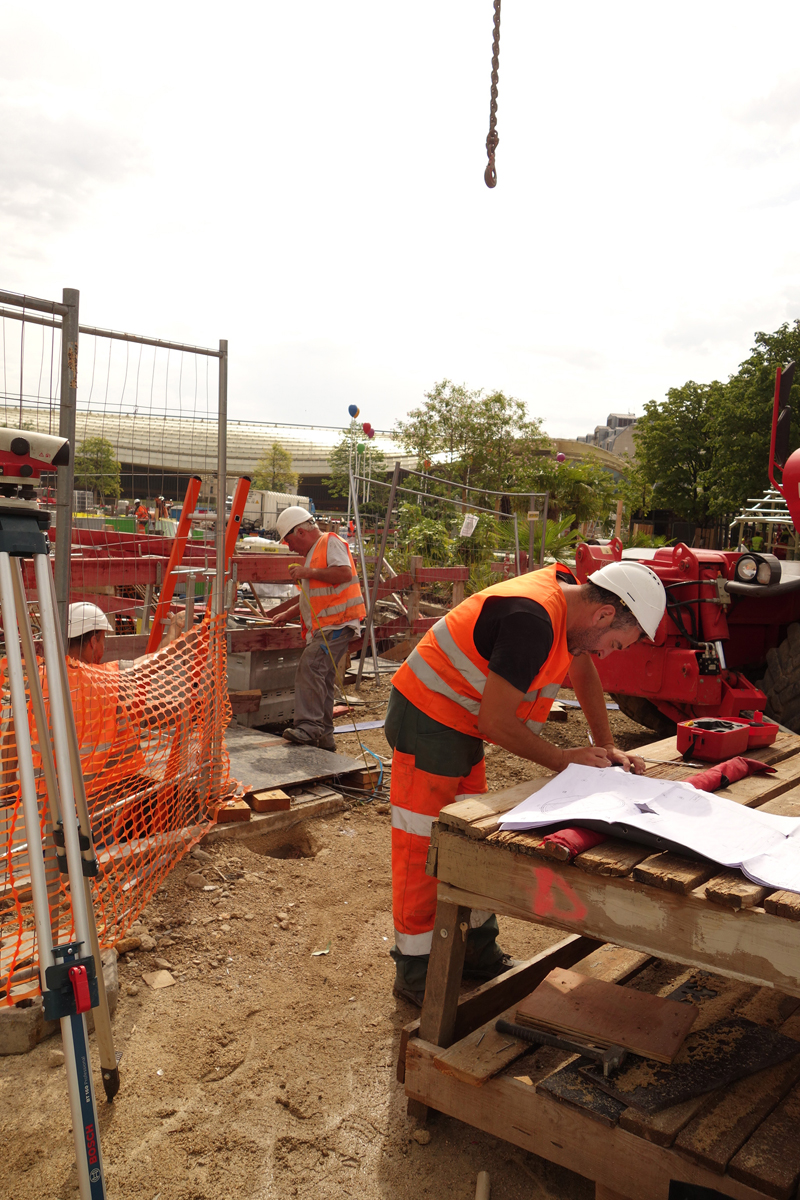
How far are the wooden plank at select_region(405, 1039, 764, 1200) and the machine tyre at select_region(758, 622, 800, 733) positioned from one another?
3.93 metres

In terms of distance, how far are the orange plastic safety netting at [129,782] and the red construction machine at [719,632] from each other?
Answer: 2.81 meters

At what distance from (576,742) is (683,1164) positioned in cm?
539

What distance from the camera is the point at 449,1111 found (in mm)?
2418

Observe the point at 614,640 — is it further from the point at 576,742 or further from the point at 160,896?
the point at 576,742

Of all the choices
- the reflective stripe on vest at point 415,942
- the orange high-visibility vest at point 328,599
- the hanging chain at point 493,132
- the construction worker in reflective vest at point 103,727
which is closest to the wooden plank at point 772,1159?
the reflective stripe on vest at point 415,942

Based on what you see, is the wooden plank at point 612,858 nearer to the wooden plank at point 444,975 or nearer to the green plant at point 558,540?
the wooden plank at point 444,975

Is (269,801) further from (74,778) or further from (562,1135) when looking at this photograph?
(562,1135)

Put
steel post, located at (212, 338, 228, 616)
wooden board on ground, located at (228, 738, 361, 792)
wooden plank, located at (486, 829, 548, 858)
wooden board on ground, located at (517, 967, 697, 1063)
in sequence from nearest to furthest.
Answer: wooden plank, located at (486, 829, 548, 858) → wooden board on ground, located at (517, 967, 697, 1063) → steel post, located at (212, 338, 228, 616) → wooden board on ground, located at (228, 738, 361, 792)

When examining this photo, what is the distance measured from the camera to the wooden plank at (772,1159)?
188 cm

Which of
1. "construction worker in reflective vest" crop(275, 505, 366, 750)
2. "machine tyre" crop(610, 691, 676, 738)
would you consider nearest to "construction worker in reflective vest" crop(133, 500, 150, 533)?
"construction worker in reflective vest" crop(275, 505, 366, 750)

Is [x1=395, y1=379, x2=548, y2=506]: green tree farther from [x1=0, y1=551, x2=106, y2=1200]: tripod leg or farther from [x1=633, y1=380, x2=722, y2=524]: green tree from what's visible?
[x1=0, y1=551, x2=106, y2=1200]: tripod leg

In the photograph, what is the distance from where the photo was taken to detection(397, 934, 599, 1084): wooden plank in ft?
9.00

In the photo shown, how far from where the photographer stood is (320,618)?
6352 millimetres

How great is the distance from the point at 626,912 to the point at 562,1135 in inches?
26.5
